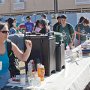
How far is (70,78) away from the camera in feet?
11.1

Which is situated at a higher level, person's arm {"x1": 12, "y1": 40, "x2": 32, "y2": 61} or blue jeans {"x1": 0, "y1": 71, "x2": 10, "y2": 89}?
person's arm {"x1": 12, "y1": 40, "x2": 32, "y2": 61}

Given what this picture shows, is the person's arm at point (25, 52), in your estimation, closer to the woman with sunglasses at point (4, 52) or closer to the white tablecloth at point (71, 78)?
the woman with sunglasses at point (4, 52)

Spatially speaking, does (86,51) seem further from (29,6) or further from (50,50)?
(29,6)

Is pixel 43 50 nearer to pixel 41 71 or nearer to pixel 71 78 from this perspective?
pixel 41 71

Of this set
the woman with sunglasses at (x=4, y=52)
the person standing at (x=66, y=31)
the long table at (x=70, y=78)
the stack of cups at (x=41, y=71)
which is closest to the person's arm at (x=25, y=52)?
the woman with sunglasses at (x=4, y=52)

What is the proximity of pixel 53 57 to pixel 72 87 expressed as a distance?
0.48m

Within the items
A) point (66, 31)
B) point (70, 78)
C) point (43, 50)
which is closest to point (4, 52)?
point (43, 50)

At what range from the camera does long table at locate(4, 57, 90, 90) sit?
3.07 m

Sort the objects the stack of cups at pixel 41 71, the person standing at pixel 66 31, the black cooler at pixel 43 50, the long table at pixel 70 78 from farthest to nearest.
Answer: the person standing at pixel 66 31 → the black cooler at pixel 43 50 → the stack of cups at pixel 41 71 → the long table at pixel 70 78

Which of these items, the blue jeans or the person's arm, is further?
the person's arm

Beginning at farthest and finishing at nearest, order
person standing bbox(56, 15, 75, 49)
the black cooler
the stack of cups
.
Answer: person standing bbox(56, 15, 75, 49) < the black cooler < the stack of cups

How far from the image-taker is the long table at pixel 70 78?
3066mm

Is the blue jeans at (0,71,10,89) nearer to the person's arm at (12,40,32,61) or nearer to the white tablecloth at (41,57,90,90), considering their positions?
the person's arm at (12,40,32,61)

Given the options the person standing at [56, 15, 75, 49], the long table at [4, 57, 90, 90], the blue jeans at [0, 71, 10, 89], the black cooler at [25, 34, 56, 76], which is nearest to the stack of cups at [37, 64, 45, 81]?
the long table at [4, 57, 90, 90]
